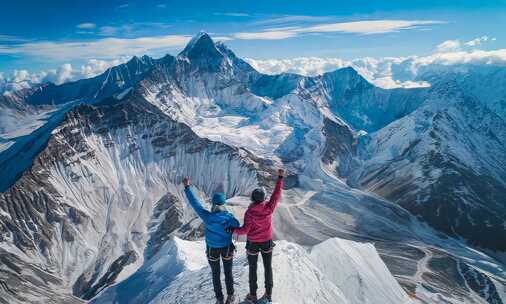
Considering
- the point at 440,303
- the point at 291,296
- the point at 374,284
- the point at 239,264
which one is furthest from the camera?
the point at 440,303

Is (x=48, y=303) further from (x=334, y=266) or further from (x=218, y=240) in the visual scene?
(x=218, y=240)

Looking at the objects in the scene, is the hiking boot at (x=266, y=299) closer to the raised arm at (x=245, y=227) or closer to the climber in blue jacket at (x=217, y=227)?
the climber in blue jacket at (x=217, y=227)

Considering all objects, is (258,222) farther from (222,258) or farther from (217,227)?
(222,258)

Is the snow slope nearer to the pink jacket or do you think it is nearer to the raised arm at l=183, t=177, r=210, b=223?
the pink jacket

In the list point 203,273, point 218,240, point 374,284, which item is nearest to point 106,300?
point 203,273

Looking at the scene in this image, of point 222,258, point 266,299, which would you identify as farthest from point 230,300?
point 222,258
